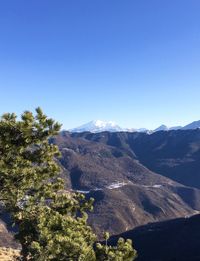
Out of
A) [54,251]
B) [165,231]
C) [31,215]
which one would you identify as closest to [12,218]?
[31,215]

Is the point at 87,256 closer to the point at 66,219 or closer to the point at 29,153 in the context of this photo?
the point at 66,219

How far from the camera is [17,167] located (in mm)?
21734

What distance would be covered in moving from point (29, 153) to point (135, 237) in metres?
144

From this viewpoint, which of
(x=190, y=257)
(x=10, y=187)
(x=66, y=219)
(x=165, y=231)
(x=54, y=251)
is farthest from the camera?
(x=165, y=231)

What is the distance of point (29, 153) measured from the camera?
2297 centimetres

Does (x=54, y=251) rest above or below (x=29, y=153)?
below

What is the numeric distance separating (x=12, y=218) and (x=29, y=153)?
359cm

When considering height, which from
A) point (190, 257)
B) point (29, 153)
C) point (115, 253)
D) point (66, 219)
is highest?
point (29, 153)

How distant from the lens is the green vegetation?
19.8 m

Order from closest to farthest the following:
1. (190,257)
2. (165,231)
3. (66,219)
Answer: (66,219), (190,257), (165,231)

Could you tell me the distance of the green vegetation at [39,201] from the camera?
779 inches

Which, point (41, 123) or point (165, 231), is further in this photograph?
point (165, 231)

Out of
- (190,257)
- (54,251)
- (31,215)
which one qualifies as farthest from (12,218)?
(190,257)

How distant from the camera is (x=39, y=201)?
23.2 m
